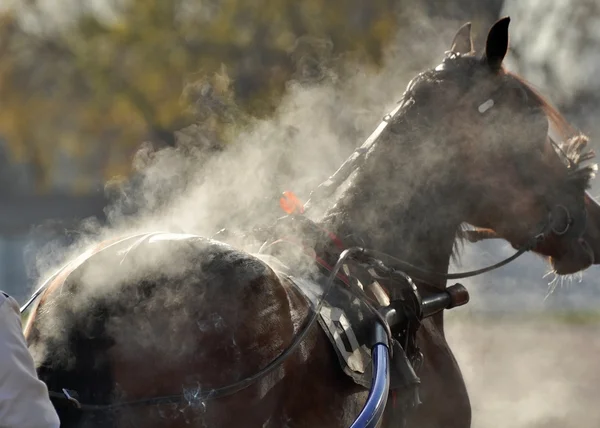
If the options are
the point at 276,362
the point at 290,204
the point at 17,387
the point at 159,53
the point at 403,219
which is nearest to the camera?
the point at 17,387

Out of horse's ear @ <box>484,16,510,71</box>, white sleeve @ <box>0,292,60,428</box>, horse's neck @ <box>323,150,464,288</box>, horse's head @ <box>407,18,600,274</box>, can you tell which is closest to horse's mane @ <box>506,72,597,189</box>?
horse's head @ <box>407,18,600,274</box>

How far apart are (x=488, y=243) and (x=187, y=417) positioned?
4752mm

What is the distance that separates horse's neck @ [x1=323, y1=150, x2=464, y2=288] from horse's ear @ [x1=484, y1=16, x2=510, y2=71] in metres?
0.55

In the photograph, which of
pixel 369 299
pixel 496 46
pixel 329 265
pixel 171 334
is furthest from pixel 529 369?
pixel 171 334

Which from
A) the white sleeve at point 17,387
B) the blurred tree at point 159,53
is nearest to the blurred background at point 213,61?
the blurred tree at point 159,53

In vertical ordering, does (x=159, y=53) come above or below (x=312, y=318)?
above

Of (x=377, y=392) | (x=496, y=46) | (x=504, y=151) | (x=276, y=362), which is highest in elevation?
(x=496, y=46)

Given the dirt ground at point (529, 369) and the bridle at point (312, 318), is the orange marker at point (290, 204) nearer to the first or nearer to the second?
A: the bridle at point (312, 318)

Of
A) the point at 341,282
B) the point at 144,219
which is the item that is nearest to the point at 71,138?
the point at 144,219

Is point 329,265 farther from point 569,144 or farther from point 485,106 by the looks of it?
point 569,144

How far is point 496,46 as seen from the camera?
3297mm

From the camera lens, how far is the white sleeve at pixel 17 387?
1711mm

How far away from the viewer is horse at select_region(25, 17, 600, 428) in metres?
2.05

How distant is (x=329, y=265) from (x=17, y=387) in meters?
1.32
